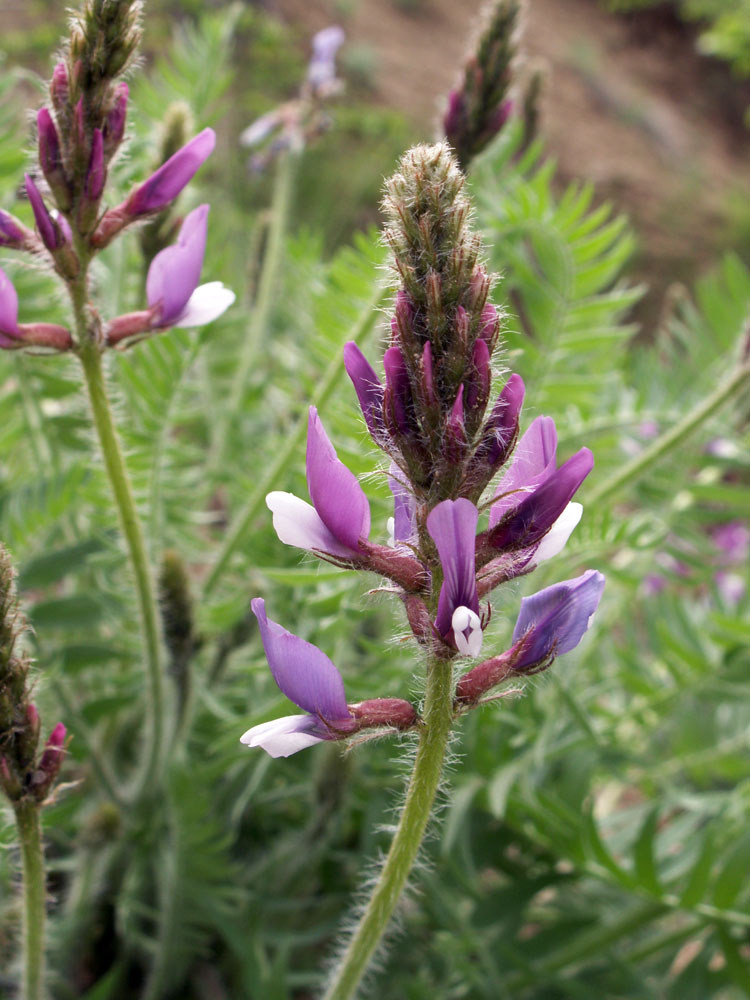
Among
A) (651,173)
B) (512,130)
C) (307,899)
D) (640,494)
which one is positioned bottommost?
(307,899)

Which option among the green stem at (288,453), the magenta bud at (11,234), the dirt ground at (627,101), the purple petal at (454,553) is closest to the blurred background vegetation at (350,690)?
the green stem at (288,453)

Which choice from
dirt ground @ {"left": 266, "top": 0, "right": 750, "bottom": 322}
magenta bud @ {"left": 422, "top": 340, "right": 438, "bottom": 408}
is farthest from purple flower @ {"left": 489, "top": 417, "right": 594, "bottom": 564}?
dirt ground @ {"left": 266, "top": 0, "right": 750, "bottom": 322}

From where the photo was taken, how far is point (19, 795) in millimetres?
863

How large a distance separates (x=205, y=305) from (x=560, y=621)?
0.57 m

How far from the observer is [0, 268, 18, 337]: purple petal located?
0.94 metres

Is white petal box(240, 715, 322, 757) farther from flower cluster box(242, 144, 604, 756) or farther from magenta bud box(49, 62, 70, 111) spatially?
magenta bud box(49, 62, 70, 111)

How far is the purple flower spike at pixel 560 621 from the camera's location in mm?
766

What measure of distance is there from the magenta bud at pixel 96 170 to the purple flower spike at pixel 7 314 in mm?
120

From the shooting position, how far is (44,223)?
0.92m

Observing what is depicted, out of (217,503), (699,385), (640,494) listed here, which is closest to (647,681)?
(640,494)

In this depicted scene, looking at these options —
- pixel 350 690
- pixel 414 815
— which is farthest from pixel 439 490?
pixel 350 690

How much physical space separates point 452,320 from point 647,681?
1.48 m

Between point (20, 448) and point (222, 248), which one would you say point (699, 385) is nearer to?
point (222, 248)

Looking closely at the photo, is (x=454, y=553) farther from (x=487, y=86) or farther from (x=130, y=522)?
(x=487, y=86)
